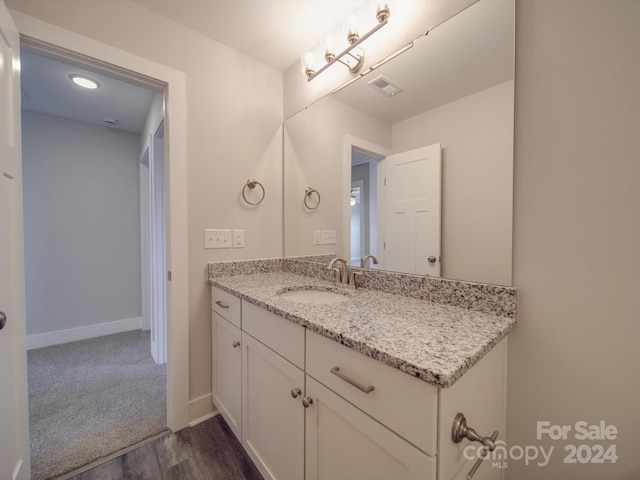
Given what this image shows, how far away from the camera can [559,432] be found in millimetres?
778

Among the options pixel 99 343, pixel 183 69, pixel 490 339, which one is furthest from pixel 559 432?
pixel 99 343

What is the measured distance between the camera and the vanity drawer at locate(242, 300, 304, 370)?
2.93 ft

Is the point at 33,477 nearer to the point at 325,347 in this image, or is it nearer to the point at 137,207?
the point at 325,347

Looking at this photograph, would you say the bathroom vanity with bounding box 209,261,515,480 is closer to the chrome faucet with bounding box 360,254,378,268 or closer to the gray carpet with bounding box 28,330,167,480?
the chrome faucet with bounding box 360,254,378,268

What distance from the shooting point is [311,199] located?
1761 millimetres

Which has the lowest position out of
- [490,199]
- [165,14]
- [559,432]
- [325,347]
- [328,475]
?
[328,475]

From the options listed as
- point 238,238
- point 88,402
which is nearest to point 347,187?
point 238,238

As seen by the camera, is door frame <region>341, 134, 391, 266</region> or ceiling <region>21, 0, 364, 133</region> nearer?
ceiling <region>21, 0, 364, 133</region>

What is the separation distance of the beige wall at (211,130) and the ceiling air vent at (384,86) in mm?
837

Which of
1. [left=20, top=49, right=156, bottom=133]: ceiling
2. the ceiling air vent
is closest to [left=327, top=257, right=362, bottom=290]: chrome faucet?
the ceiling air vent

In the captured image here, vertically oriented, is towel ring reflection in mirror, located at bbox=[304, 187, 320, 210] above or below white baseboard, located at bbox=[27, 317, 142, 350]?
above

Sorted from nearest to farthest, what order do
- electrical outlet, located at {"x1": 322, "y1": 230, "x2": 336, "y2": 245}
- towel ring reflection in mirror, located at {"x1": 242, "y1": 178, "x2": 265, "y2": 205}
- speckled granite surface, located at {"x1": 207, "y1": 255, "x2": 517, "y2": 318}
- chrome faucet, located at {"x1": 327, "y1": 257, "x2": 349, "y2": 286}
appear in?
speckled granite surface, located at {"x1": 207, "y1": 255, "x2": 517, "y2": 318} < chrome faucet, located at {"x1": 327, "y1": 257, "x2": 349, "y2": 286} < electrical outlet, located at {"x1": 322, "y1": 230, "x2": 336, "y2": 245} < towel ring reflection in mirror, located at {"x1": 242, "y1": 178, "x2": 265, "y2": 205}

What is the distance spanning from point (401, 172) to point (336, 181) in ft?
1.64

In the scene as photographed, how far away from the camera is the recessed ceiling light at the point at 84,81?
1928 mm
